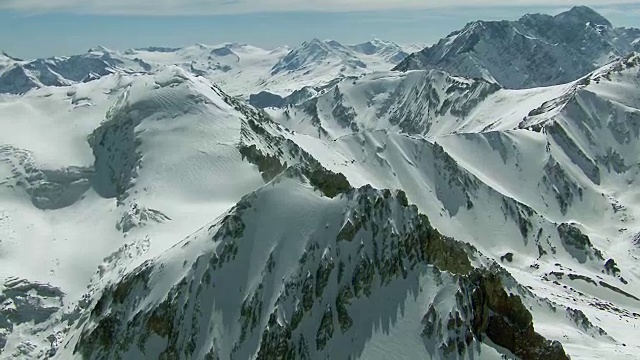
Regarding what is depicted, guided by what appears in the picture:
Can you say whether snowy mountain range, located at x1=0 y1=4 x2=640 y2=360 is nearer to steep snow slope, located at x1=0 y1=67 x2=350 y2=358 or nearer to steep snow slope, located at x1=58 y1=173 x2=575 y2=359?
steep snow slope, located at x1=58 y1=173 x2=575 y2=359

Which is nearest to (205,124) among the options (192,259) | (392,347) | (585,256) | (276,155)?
(276,155)

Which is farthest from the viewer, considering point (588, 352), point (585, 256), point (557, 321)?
point (585, 256)

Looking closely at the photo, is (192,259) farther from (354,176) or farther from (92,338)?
(354,176)

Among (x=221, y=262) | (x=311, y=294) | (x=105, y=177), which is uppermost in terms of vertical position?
(x=311, y=294)

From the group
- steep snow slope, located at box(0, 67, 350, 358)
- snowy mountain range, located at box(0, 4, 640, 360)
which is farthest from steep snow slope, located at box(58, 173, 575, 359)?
steep snow slope, located at box(0, 67, 350, 358)

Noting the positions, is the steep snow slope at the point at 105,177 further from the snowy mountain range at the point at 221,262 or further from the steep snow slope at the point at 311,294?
the steep snow slope at the point at 311,294

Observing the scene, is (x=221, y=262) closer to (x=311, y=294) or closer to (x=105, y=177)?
(x=311, y=294)

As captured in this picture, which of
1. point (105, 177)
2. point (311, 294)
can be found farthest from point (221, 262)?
point (105, 177)

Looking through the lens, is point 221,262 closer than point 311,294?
No

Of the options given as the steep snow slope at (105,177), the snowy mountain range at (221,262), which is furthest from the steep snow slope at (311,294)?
the steep snow slope at (105,177)

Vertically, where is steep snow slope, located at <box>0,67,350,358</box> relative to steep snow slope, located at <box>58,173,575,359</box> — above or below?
below

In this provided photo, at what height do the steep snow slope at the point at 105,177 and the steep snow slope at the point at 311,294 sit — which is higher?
the steep snow slope at the point at 311,294
